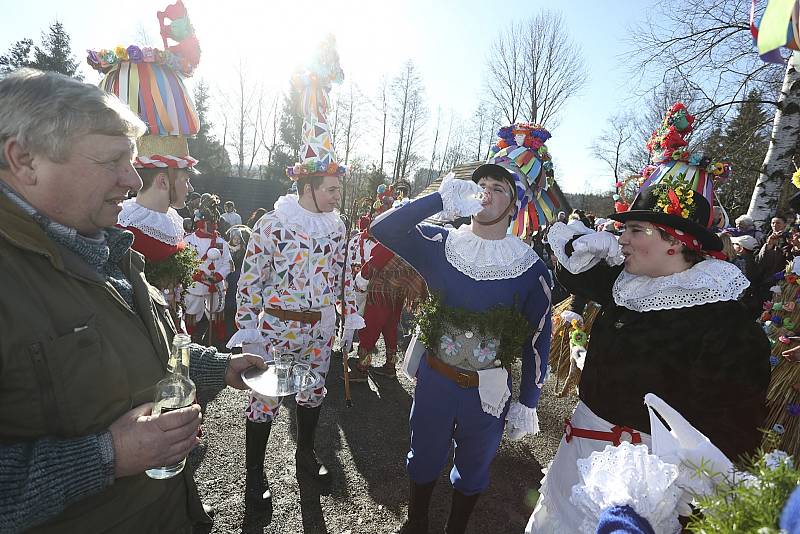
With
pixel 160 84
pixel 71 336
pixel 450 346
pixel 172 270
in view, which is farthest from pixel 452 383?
pixel 160 84

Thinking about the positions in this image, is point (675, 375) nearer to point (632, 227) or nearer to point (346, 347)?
point (632, 227)

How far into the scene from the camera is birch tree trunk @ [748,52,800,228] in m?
6.64

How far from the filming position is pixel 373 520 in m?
3.03

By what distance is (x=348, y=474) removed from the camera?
3521 mm

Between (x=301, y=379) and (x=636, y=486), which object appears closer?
(x=636, y=486)

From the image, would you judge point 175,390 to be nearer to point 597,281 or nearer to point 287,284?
point 287,284

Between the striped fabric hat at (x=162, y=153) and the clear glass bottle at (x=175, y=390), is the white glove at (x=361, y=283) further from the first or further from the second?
the clear glass bottle at (x=175, y=390)

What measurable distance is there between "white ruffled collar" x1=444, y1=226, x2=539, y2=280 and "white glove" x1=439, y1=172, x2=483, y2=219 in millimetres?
220

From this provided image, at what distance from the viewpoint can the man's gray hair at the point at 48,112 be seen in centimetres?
115

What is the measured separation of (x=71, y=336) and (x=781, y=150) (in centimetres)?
937

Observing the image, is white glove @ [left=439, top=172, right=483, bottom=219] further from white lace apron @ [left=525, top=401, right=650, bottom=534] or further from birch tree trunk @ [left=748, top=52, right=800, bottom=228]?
birch tree trunk @ [left=748, top=52, right=800, bottom=228]

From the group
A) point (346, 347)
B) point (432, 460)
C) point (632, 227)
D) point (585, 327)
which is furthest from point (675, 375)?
point (346, 347)

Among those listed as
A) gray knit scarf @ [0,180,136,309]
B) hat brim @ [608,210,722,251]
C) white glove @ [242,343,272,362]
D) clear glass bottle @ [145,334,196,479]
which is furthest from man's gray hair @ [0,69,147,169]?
hat brim @ [608,210,722,251]

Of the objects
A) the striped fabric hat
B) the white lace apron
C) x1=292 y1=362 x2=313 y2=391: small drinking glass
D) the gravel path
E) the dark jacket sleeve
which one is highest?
the striped fabric hat
